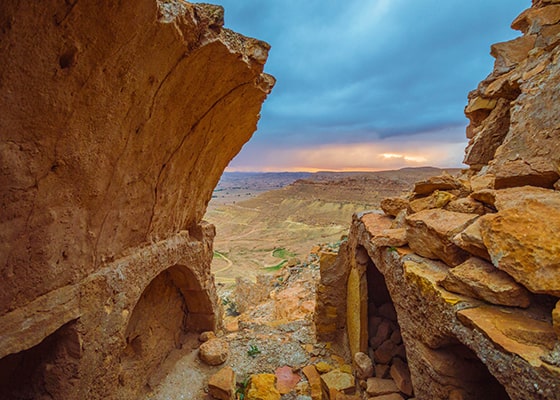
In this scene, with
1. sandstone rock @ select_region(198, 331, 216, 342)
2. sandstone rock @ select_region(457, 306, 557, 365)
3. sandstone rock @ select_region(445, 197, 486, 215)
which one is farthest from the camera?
sandstone rock @ select_region(198, 331, 216, 342)

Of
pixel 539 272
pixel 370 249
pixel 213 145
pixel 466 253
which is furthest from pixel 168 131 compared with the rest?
pixel 539 272

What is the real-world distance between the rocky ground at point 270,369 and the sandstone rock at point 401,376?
0.28 ft

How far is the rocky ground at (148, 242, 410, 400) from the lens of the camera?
4703mm

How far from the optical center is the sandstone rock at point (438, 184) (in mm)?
3881

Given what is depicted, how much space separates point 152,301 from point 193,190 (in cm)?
245

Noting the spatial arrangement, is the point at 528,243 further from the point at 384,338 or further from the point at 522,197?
the point at 384,338

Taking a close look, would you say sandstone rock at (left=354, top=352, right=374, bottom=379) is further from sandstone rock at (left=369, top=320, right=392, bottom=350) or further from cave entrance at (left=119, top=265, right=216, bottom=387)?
cave entrance at (left=119, top=265, right=216, bottom=387)

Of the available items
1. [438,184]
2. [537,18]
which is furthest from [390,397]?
[537,18]

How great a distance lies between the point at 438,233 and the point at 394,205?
2.03 meters

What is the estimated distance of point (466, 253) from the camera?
2756 mm

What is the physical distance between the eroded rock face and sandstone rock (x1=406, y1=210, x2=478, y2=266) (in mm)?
3280

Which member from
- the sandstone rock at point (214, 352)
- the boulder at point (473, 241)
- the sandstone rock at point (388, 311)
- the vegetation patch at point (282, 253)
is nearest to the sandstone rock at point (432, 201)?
the boulder at point (473, 241)

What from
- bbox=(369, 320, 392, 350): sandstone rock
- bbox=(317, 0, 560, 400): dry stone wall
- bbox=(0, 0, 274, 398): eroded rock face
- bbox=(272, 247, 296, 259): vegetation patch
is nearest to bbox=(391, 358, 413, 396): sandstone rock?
bbox=(317, 0, 560, 400): dry stone wall

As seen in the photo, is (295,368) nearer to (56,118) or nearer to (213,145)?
(213,145)
